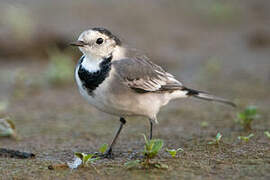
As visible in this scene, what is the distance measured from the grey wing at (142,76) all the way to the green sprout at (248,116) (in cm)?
80

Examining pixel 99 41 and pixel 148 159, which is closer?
pixel 148 159

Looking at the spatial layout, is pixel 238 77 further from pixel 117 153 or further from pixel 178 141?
pixel 117 153

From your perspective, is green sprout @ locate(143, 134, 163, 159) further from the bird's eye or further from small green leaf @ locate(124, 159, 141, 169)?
the bird's eye

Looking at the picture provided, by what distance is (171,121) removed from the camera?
6695 mm

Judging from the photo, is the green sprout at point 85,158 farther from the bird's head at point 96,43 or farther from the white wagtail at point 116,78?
the bird's head at point 96,43

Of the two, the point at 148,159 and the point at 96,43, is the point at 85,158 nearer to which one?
the point at 148,159

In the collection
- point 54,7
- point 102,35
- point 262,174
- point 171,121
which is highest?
point 54,7

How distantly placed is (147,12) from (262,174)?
8391mm

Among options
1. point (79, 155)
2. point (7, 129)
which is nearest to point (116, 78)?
point (79, 155)

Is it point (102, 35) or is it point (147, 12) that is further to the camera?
point (147, 12)

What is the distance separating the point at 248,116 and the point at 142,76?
1.30 meters

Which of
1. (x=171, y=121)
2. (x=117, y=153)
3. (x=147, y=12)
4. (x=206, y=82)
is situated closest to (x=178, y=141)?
(x=117, y=153)

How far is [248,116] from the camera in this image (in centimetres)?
552

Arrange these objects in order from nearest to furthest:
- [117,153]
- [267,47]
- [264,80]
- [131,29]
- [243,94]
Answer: [117,153], [243,94], [264,80], [267,47], [131,29]
